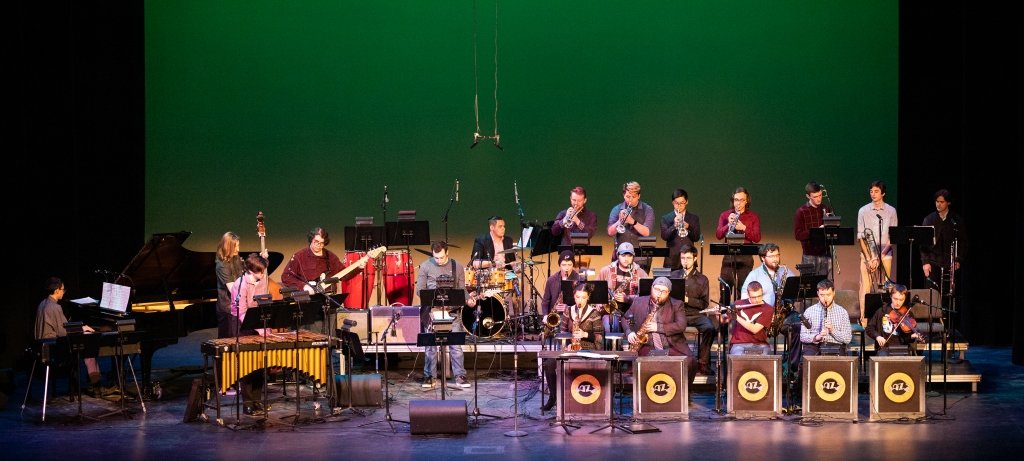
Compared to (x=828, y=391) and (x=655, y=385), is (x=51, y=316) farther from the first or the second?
(x=828, y=391)

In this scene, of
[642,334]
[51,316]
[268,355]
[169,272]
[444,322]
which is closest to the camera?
[268,355]

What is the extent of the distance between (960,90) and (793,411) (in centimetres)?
580

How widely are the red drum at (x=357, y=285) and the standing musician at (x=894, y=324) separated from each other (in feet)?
17.4

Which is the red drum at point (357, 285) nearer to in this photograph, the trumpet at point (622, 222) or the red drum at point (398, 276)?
the red drum at point (398, 276)

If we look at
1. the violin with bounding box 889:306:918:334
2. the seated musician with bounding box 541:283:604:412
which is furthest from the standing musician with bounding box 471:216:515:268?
the violin with bounding box 889:306:918:334

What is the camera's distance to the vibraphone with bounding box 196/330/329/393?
381 inches

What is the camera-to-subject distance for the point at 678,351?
1062 cm

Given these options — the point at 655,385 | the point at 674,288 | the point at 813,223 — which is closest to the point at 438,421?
the point at 655,385

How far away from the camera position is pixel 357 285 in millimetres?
12891

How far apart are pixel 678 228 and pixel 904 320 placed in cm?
273

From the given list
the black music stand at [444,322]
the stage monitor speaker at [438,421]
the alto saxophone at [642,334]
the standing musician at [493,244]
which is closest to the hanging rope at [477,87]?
the standing musician at [493,244]

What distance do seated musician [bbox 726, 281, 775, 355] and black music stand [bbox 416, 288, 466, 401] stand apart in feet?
8.30

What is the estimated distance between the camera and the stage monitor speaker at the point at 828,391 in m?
9.95

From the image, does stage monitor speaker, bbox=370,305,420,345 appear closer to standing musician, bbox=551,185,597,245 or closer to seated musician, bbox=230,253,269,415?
seated musician, bbox=230,253,269,415
